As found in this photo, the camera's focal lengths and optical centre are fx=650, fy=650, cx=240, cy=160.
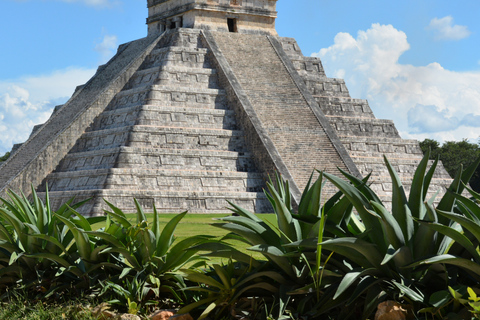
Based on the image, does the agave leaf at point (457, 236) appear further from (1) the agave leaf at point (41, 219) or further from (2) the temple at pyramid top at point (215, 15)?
(2) the temple at pyramid top at point (215, 15)

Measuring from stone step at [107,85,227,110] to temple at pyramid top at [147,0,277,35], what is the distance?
11.8ft

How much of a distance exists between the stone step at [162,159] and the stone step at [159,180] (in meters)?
0.31

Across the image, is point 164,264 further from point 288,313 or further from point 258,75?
point 258,75

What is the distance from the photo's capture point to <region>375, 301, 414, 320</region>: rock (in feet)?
11.7

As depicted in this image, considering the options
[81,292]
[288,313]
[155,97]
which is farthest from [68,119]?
[288,313]

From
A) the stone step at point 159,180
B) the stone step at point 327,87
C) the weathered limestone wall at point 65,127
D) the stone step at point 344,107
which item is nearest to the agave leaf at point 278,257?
the stone step at point 159,180

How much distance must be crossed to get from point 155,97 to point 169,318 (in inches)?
538

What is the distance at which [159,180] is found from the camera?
1584cm

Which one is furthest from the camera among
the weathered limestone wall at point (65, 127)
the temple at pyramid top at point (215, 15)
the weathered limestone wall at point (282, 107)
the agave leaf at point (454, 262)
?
the temple at pyramid top at point (215, 15)

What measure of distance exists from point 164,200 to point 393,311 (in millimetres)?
12154

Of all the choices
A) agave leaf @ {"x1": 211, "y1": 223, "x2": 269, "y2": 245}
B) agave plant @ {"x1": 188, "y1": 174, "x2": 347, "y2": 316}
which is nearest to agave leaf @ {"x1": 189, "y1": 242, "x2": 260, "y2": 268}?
agave plant @ {"x1": 188, "y1": 174, "x2": 347, "y2": 316}

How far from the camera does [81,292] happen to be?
5.02 m

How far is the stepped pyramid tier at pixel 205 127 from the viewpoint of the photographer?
52.5 feet

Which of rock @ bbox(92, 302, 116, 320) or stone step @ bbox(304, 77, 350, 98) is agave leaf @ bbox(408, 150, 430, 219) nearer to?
rock @ bbox(92, 302, 116, 320)
